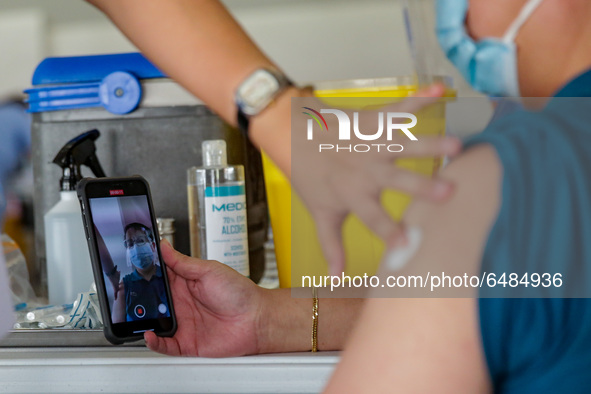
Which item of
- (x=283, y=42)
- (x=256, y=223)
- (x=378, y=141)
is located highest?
(x=283, y=42)

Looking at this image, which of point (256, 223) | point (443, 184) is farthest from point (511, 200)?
point (256, 223)

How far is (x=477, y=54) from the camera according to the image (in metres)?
0.57

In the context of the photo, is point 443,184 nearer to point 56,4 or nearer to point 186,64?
point 186,64

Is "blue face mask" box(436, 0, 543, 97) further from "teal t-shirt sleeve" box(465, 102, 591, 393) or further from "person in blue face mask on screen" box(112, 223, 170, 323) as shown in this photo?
"person in blue face mask on screen" box(112, 223, 170, 323)

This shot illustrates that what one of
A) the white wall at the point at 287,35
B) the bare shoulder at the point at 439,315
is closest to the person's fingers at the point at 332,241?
the bare shoulder at the point at 439,315

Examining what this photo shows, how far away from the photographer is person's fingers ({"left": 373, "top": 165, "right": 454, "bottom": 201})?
34 centimetres

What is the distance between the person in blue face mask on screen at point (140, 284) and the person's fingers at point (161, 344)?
0.03 metres

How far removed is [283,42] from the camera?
274 cm

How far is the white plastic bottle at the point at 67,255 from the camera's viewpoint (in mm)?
871

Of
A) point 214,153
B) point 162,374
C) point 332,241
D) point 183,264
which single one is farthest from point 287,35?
point 332,241

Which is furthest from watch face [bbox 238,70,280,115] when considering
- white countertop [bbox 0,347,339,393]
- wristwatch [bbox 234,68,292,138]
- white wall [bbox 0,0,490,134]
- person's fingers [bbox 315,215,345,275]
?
white wall [bbox 0,0,490,134]

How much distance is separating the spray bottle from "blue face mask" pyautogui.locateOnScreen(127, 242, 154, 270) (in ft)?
0.65

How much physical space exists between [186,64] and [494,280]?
0.30m

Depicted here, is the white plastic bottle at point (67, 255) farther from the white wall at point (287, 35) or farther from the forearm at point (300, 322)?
the white wall at point (287, 35)
